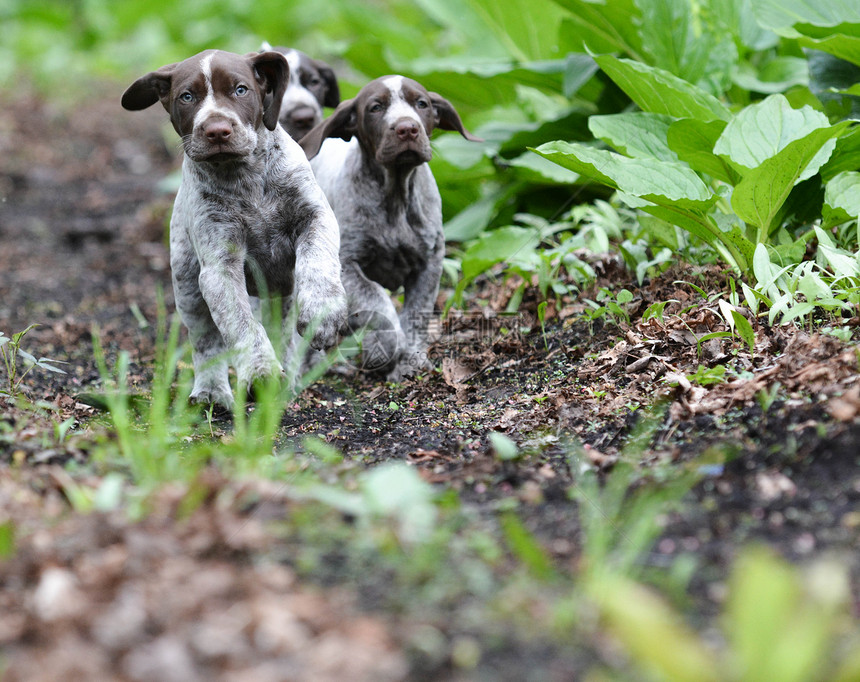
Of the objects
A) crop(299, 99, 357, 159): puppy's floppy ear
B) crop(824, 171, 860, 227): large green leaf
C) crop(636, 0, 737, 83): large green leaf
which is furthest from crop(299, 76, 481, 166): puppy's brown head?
crop(824, 171, 860, 227): large green leaf

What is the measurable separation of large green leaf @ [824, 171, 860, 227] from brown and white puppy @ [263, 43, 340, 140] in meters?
2.47

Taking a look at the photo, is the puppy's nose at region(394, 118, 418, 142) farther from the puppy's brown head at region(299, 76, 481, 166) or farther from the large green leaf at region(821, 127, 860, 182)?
the large green leaf at region(821, 127, 860, 182)

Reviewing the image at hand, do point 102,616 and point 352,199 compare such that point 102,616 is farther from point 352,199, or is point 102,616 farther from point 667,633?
point 352,199

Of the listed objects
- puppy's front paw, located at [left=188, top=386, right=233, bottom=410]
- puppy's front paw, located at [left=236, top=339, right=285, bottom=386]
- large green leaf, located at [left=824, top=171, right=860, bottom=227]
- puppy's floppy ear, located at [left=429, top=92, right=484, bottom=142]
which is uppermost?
puppy's floppy ear, located at [left=429, top=92, right=484, bottom=142]

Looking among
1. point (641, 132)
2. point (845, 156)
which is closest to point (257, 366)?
point (641, 132)

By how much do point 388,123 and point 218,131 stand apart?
0.91 meters

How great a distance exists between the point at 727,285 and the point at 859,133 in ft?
2.85

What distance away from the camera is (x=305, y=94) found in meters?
4.92

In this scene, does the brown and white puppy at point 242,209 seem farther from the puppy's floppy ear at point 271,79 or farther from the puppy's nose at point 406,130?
the puppy's nose at point 406,130

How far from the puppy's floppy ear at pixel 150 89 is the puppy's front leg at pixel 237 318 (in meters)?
0.67

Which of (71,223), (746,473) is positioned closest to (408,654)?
(746,473)

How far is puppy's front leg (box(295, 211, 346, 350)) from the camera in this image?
3586mm

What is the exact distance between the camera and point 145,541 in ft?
6.73

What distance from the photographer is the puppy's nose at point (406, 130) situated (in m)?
4.04
